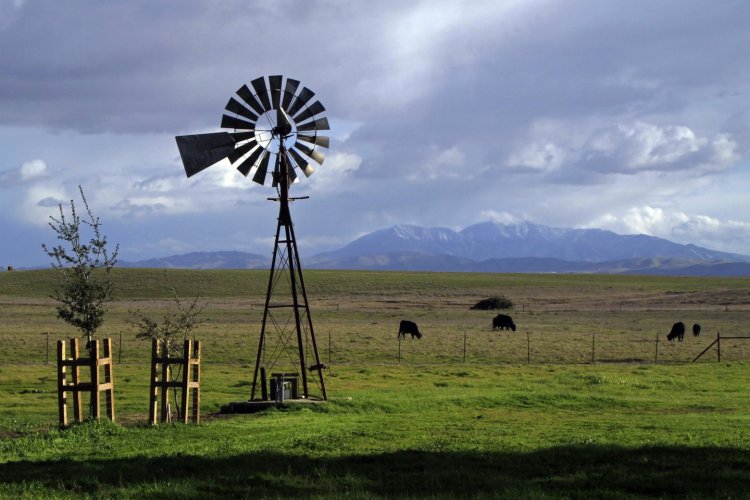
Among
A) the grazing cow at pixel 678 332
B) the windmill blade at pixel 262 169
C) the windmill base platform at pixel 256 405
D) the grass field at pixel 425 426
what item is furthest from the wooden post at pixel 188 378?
the grazing cow at pixel 678 332

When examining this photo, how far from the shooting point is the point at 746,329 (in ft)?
201

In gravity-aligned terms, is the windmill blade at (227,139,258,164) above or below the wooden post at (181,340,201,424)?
above

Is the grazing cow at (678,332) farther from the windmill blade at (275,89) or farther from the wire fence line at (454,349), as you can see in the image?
the windmill blade at (275,89)

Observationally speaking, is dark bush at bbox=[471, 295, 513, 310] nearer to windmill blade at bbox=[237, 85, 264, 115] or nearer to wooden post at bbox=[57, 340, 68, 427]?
windmill blade at bbox=[237, 85, 264, 115]

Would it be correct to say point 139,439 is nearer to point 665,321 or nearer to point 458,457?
point 458,457

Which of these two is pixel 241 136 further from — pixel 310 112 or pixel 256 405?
pixel 256 405

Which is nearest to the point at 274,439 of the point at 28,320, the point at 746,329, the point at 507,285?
the point at 746,329

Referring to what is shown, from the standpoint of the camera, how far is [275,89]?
2516 centimetres

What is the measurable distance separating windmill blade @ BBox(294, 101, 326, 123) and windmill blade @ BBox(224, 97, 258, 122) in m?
1.29

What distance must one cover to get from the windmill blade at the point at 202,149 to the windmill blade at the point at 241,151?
16 centimetres

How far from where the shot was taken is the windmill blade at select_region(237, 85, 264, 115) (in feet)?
81.5

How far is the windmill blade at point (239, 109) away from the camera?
981 inches

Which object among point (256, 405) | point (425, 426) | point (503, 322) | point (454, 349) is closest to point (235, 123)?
point (256, 405)

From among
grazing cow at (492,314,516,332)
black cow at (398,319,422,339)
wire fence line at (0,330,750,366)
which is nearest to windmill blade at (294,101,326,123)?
wire fence line at (0,330,750,366)
